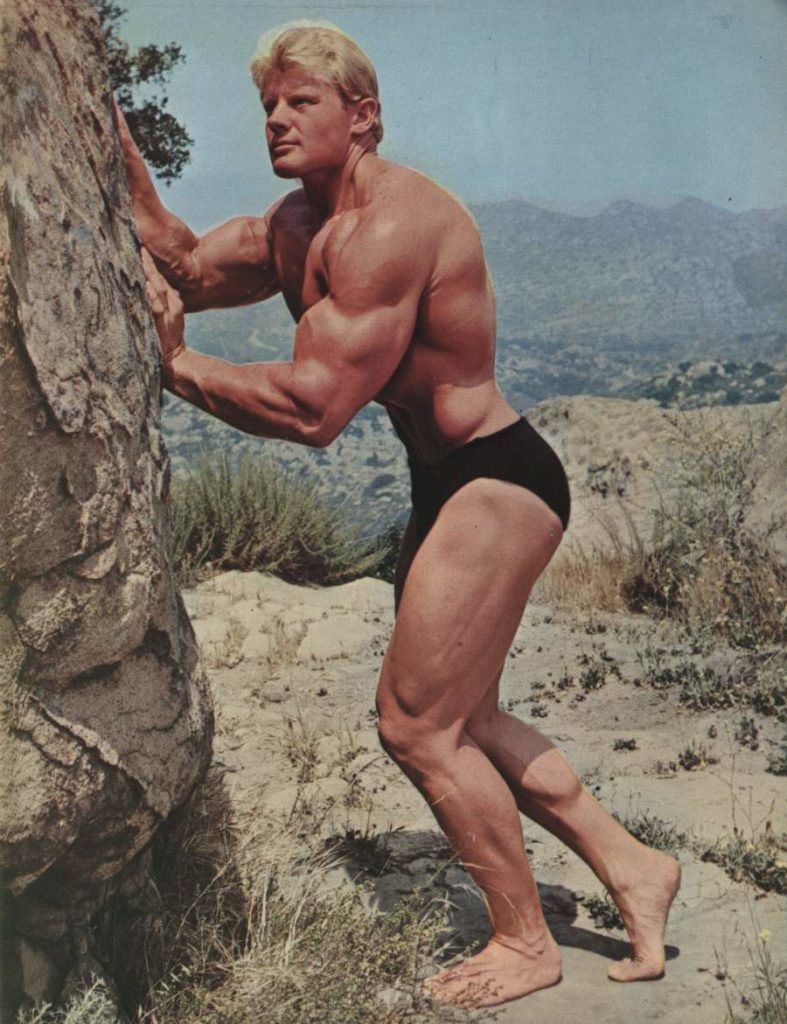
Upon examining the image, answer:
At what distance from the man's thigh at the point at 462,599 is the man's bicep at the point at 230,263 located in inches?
33.5

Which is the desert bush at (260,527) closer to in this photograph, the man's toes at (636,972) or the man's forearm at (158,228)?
the man's forearm at (158,228)

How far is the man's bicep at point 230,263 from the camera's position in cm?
346

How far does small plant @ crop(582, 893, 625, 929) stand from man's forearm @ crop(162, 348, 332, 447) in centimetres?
176

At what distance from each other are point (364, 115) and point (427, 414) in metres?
0.74

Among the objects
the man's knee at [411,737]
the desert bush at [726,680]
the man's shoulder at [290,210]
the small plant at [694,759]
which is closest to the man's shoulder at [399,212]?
the man's shoulder at [290,210]

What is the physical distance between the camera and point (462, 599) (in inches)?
124

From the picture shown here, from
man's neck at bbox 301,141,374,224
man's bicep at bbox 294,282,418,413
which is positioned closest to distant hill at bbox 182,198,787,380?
man's neck at bbox 301,141,374,224

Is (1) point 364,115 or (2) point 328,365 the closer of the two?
(2) point 328,365

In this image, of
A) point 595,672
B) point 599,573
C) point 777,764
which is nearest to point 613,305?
point 599,573

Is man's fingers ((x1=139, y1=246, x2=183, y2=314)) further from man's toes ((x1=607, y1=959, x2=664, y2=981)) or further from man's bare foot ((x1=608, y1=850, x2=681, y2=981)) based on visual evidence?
man's toes ((x1=607, y1=959, x2=664, y2=981))

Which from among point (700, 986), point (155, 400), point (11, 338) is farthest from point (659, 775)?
point (11, 338)

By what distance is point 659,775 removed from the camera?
5078mm

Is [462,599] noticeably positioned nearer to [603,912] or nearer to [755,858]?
[603,912]

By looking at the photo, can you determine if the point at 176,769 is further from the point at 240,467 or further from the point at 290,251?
the point at 240,467
